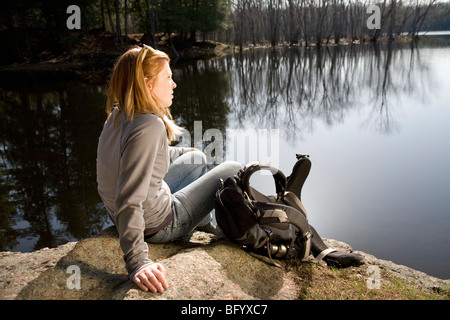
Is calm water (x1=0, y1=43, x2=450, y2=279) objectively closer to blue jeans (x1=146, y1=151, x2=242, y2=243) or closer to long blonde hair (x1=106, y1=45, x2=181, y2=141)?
blue jeans (x1=146, y1=151, x2=242, y2=243)

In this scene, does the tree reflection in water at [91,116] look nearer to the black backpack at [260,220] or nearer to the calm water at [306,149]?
the calm water at [306,149]

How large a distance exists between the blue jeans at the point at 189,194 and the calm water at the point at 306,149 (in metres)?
1.75

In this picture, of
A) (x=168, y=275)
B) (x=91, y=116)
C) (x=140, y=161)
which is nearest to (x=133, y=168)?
(x=140, y=161)

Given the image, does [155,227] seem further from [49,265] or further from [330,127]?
[330,127]

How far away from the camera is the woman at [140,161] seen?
5.37 ft

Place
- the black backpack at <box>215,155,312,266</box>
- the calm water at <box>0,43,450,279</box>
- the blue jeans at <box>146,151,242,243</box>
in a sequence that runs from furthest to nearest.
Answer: the calm water at <box>0,43,450,279</box>, the blue jeans at <box>146,151,242,243</box>, the black backpack at <box>215,155,312,266</box>

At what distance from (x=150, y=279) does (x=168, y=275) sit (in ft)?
0.59

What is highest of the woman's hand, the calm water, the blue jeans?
the blue jeans

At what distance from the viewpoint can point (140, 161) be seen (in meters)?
1.64

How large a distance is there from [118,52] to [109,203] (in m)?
24.6

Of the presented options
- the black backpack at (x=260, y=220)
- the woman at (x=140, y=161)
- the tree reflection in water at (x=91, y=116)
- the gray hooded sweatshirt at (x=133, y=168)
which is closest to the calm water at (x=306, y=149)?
the tree reflection in water at (x=91, y=116)

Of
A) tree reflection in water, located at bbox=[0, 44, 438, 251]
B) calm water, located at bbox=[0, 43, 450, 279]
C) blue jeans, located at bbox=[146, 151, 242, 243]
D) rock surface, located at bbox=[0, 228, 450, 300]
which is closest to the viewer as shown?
rock surface, located at bbox=[0, 228, 450, 300]

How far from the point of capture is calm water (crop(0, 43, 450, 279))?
3841 millimetres

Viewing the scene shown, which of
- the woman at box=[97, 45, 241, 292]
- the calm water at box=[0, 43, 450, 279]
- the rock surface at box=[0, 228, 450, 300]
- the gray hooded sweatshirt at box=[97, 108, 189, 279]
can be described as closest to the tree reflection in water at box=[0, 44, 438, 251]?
the calm water at box=[0, 43, 450, 279]
